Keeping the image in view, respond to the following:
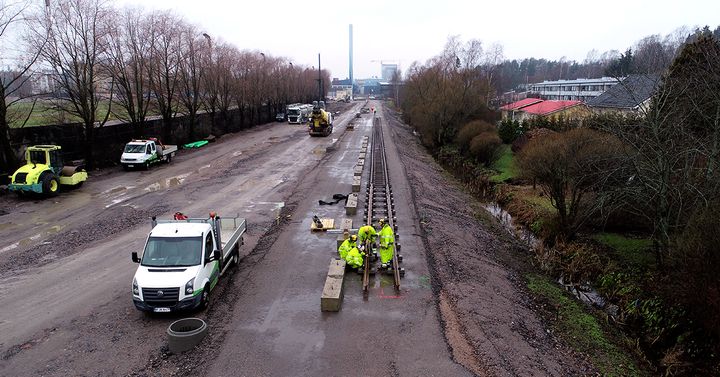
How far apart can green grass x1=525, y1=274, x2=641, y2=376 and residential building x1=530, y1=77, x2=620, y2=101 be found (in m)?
73.2

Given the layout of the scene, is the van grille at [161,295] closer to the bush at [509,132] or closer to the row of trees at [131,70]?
the row of trees at [131,70]

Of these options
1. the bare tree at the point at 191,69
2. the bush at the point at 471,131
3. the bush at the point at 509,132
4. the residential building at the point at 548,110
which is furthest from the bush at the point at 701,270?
the bare tree at the point at 191,69

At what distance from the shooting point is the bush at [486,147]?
33944mm

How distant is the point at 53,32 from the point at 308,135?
2878 centimetres

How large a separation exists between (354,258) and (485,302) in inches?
147

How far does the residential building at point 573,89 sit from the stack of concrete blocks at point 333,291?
77186mm

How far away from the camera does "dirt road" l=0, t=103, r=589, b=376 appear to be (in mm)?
9359

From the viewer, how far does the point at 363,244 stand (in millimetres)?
13578

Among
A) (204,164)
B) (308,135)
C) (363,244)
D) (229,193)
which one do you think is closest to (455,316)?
(363,244)

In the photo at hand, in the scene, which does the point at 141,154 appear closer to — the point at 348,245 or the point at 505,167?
the point at 348,245

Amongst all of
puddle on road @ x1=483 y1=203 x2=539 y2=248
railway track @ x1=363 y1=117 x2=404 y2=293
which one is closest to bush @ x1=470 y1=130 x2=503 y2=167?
railway track @ x1=363 y1=117 x2=404 y2=293

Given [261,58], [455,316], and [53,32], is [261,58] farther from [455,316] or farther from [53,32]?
[455,316]

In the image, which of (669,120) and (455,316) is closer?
(455,316)

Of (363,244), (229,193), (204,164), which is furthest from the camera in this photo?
(204,164)
